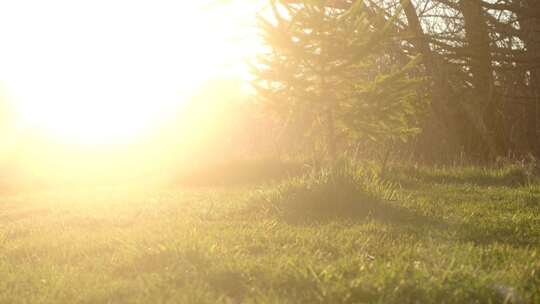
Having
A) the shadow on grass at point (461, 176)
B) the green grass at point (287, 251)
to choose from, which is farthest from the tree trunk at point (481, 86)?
the green grass at point (287, 251)

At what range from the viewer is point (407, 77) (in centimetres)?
1159

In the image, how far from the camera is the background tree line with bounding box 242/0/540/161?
31.7 ft

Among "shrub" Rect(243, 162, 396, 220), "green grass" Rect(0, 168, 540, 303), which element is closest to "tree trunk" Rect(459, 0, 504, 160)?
"green grass" Rect(0, 168, 540, 303)

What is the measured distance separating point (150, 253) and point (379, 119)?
535cm

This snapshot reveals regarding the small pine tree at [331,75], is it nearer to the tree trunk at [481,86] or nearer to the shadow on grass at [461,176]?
the shadow on grass at [461,176]

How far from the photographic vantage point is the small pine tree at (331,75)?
9.52m

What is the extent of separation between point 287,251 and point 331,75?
460 centimetres

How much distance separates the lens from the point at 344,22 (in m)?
9.63

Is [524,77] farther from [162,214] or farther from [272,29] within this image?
[162,214]

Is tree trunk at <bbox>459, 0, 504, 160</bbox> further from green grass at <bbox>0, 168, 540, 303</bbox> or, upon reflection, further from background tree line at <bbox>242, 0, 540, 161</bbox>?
→ green grass at <bbox>0, 168, 540, 303</bbox>

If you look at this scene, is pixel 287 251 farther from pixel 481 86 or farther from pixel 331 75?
pixel 481 86

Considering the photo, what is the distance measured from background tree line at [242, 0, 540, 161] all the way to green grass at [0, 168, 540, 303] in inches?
59.4

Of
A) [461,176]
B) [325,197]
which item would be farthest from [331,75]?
[461,176]

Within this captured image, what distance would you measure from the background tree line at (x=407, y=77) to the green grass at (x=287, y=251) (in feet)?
4.95
